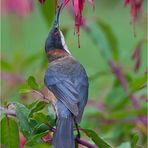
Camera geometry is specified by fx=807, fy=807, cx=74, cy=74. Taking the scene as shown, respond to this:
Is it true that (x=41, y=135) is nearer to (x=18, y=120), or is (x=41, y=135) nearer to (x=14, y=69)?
(x=18, y=120)

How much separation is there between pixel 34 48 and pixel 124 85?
23.9 feet

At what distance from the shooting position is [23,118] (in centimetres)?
311

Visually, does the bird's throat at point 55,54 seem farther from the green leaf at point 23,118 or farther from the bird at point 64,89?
the green leaf at point 23,118

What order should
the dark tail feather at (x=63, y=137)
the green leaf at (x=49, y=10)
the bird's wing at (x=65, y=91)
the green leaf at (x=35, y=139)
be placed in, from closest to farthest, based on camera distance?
the green leaf at (x=35, y=139), the dark tail feather at (x=63, y=137), the bird's wing at (x=65, y=91), the green leaf at (x=49, y=10)

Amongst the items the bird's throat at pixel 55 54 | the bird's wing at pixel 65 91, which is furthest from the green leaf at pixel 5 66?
the bird's wing at pixel 65 91

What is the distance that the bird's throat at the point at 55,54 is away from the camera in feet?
13.8

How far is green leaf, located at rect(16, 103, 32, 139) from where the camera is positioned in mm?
3102

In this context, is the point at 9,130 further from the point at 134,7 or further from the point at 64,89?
the point at 134,7

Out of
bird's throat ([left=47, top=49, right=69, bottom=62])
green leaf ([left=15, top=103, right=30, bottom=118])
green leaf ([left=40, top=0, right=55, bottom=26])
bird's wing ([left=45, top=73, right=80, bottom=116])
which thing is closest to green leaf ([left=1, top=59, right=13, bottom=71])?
bird's throat ([left=47, top=49, right=69, bottom=62])

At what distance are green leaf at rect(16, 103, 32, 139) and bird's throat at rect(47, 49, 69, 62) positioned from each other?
1059mm

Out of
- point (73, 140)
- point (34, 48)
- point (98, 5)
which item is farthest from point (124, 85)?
point (98, 5)

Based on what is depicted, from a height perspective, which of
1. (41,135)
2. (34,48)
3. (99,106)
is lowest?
(34,48)

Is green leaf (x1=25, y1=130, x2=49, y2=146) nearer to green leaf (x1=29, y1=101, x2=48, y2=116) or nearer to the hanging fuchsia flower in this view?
green leaf (x1=29, y1=101, x2=48, y2=116)

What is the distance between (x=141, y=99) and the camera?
4.54 metres
